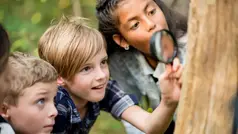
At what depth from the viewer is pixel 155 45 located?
2.69 meters

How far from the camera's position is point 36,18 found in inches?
234

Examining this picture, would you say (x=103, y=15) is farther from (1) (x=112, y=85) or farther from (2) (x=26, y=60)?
(2) (x=26, y=60)

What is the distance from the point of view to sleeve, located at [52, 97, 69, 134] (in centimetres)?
333

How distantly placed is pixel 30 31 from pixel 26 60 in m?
2.79

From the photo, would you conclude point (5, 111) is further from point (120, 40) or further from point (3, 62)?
point (120, 40)

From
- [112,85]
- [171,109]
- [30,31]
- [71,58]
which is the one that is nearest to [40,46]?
[71,58]

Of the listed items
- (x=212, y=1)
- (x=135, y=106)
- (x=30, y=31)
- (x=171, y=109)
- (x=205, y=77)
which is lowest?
(x=30, y=31)

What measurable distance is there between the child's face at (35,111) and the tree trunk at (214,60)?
84 cm

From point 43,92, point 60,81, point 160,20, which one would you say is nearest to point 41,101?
point 43,92

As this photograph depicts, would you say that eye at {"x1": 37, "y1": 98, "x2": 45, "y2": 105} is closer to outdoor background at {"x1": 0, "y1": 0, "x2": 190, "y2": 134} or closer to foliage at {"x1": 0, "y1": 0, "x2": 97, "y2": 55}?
outdoor background at {"x1": 0, "y1": 0, "x2": 190, "y2": 134}

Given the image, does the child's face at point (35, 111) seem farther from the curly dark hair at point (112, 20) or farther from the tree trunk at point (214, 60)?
the tree trunk at point (214, 60)

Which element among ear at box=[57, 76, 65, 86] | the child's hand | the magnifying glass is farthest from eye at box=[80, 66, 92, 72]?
the magnifying glass

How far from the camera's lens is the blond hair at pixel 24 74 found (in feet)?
10.1

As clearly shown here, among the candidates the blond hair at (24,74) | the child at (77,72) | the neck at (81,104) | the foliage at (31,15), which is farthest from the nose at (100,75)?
the foliage at (31,15)
